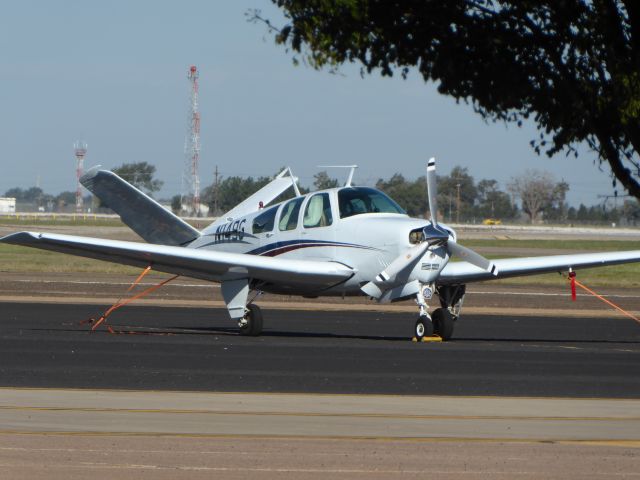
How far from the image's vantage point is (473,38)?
79.0ft

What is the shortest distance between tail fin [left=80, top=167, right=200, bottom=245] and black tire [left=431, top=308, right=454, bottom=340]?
19.6 feet

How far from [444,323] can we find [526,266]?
231 cm

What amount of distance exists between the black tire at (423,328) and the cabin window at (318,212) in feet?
7.82

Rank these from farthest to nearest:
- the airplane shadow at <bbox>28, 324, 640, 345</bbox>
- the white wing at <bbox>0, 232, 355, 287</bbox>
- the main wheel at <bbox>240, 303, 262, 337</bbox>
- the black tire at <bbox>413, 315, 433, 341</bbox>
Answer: the main wheel at <bbox>240, 303, 262, 337</bbox> → the airplane shadow at <bbox>28, 324, 640, 345</bbox> → the white wing at <bbox>0, 232, 355, 287</bbox> → the black tire at <bbox>413, 315, 433, 341</bbox>

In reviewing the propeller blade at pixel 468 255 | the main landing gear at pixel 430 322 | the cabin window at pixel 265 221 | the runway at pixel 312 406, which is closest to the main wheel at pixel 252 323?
the runway at pixel 312 406

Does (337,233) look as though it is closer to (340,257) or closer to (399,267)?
(340,257)

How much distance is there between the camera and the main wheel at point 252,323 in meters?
20.4

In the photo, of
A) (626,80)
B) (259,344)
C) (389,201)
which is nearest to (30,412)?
Result: (259,344)

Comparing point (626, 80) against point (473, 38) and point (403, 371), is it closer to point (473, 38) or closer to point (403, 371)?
point (473, 38)

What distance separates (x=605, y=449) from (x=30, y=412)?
15.1ft

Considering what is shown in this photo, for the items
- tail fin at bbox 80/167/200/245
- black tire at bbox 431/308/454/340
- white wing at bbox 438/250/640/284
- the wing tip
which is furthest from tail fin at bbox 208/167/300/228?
the wing tip

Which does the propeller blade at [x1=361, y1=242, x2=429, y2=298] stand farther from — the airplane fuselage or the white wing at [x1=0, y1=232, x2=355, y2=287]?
the white wing at [x1=0, y1=232, x2=355, y2=287]

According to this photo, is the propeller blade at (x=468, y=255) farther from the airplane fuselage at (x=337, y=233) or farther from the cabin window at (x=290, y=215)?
the cabin window at (x=290, y=215)

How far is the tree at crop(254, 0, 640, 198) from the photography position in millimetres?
23500
